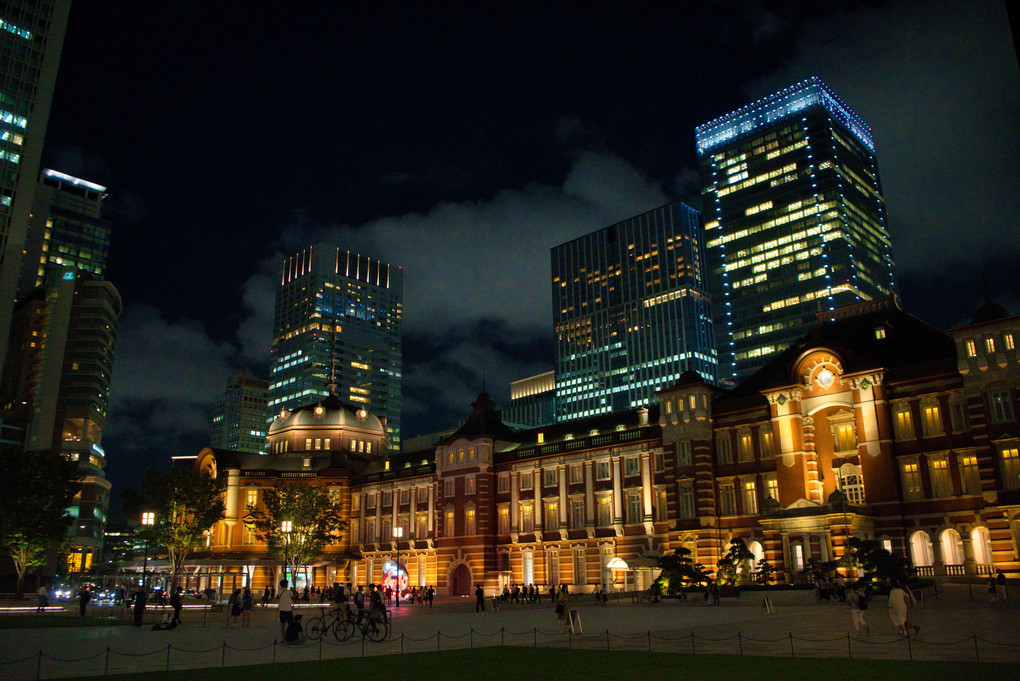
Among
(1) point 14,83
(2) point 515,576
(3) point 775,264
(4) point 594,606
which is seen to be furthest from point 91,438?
(3) point 775,264

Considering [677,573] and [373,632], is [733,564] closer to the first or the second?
[677,573]

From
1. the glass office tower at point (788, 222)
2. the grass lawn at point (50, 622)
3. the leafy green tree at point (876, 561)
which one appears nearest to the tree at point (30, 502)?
the grass lawn at point (50, 622)

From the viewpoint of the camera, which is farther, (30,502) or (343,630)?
(30,502)

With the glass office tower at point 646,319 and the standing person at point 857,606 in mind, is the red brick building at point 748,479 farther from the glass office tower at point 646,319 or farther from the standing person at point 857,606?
the glass office tower at point 646,319

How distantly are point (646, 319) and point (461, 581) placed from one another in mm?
117801

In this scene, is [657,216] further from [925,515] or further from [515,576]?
[925,515]

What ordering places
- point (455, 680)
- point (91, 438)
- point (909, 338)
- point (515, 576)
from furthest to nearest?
point (91, 438)
point (515, 576)
point (909, 338)
point (455, 680)

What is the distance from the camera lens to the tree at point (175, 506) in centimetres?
7131

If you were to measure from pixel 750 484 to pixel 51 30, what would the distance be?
362 feet

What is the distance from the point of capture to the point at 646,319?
614ft

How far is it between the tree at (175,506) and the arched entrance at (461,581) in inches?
907

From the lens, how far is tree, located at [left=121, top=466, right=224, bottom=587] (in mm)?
71312

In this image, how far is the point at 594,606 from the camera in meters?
52.3

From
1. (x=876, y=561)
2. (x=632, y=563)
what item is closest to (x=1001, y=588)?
(x=876, y=561)
